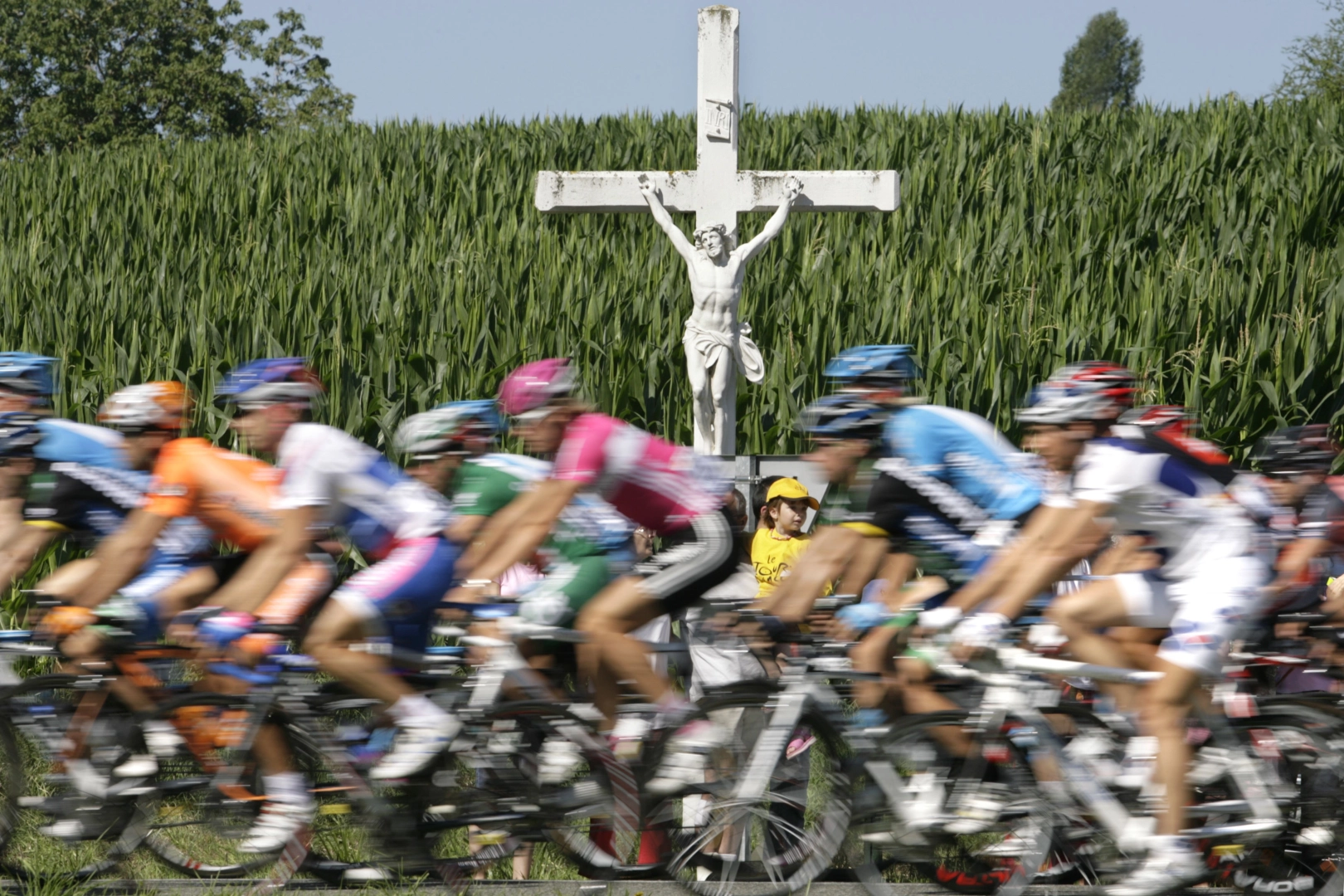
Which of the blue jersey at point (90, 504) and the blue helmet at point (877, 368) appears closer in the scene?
the blue helmet at point (877, 368)

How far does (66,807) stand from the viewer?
4.19 meters

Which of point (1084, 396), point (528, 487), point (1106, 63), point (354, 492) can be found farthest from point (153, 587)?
point (1106, 63)

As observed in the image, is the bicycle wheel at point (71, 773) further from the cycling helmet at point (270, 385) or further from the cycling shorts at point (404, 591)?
the cycling helmet at point (270, 385)

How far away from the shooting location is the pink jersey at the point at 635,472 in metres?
4.25

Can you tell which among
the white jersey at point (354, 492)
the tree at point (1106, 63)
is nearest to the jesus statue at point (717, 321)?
the white jersey at point (354, 492)

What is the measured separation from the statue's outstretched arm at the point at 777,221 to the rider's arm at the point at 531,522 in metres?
3.94

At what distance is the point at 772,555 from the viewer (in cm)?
588

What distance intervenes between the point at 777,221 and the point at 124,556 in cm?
483

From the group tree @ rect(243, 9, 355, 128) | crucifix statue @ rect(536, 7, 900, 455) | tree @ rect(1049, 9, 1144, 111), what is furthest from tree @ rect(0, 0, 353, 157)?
tree @ rect(1049, 9, 1144, 111)

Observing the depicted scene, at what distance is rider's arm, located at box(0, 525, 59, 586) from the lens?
452 cm

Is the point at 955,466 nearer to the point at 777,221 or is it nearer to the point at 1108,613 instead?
the point at 1108,613

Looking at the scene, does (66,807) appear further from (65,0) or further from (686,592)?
(65,0)

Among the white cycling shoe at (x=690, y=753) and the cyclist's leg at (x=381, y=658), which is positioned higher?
the cyclist's leg at (x=381, y=658)

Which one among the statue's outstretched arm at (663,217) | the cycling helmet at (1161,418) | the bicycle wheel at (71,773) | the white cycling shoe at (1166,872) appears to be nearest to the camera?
the white cycling shoe at (1166,872)
